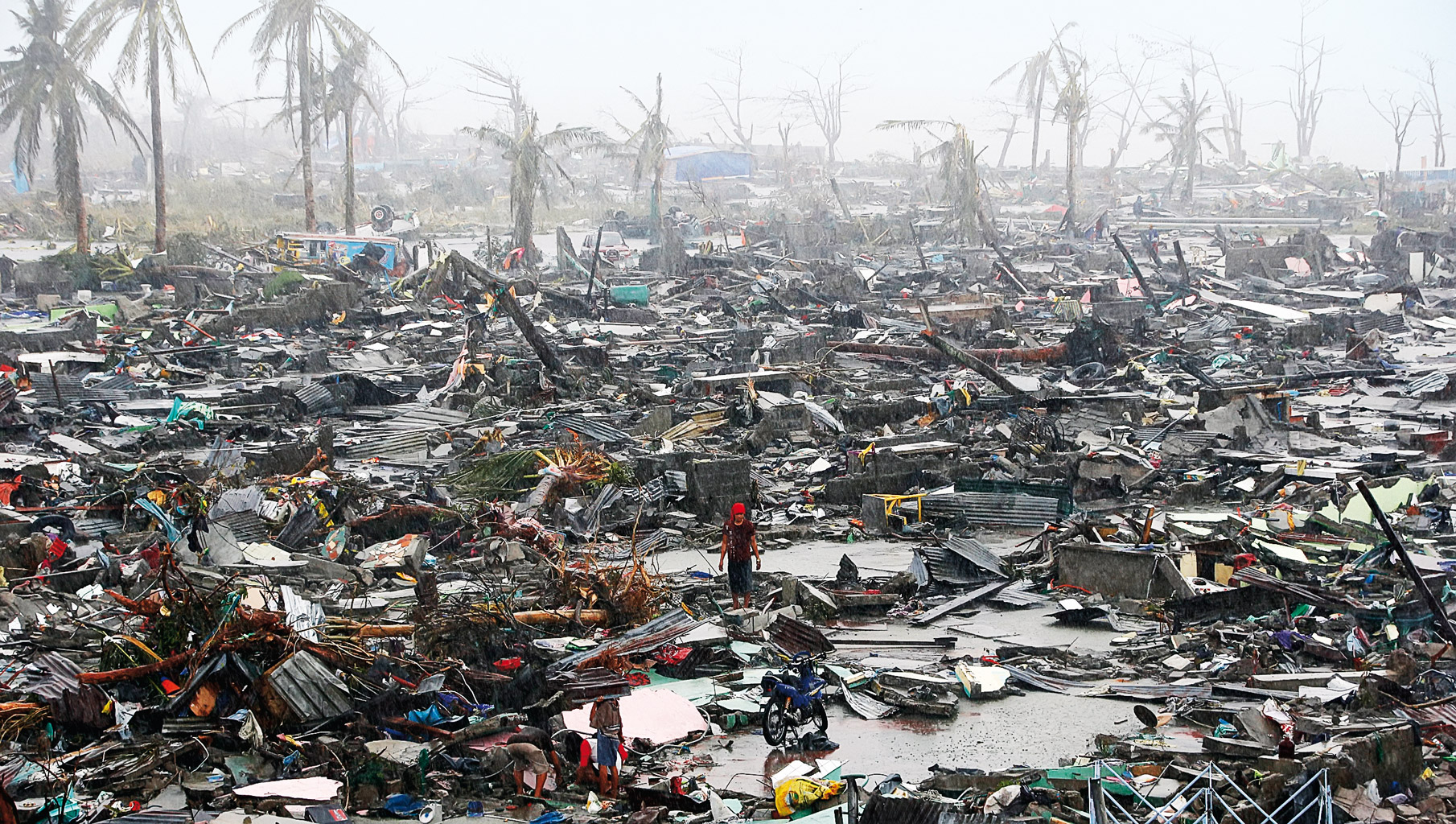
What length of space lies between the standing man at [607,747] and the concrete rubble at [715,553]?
0.55ft

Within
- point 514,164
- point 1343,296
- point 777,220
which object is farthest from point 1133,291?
point 514,164

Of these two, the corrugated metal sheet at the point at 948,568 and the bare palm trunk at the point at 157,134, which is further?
the bare palm trunk at the point at 157,134

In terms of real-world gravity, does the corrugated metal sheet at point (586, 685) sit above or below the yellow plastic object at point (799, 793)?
above

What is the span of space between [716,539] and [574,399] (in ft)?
19.2

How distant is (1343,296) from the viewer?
928 inches

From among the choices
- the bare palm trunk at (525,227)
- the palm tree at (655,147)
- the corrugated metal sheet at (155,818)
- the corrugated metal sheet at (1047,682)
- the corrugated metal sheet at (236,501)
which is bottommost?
the corrugated metal sheet at (1047,682)

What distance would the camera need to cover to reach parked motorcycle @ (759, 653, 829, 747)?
6.64m

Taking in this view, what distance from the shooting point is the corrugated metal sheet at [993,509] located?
37.4 ft

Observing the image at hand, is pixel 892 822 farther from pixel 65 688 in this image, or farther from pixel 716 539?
pixel 716 539

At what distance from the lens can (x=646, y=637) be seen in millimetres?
8133

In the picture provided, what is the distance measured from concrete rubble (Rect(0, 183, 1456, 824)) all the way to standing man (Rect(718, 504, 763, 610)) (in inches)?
11.5

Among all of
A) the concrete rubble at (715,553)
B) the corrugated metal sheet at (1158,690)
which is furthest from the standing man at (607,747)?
the corrugated metal sheet at (1158,690)

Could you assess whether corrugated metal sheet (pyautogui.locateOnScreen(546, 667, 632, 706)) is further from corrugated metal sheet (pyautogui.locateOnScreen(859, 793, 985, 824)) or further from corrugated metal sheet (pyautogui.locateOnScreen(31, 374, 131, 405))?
corrugated metal sheet (pyautogui.locateOnScreen(31, 374, 131, 405))

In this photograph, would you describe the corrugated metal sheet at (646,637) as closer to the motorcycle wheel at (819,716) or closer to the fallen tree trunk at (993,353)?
the motorcycle wheel at (819,716)
